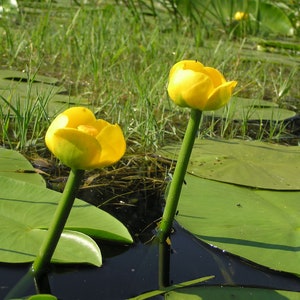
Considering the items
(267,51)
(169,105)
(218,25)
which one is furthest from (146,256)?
(218,25)

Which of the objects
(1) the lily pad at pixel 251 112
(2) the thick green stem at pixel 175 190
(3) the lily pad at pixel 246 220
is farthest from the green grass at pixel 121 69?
(2) the thick green stem at pixel 175 190

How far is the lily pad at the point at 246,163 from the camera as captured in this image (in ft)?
4.58

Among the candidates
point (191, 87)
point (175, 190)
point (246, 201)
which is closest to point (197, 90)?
point (191, 87)

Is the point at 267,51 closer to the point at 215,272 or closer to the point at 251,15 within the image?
the point at 251,15

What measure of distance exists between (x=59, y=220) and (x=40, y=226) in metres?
0.20

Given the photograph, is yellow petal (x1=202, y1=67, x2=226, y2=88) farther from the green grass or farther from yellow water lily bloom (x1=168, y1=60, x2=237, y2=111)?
the green grass

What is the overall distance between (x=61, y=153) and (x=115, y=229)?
295 mm

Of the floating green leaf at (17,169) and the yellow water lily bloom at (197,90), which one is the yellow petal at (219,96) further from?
the floating green leaf at (17,169)

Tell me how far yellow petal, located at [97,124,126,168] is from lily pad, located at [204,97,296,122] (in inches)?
45.4

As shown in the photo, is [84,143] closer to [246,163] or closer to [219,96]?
[219,96]

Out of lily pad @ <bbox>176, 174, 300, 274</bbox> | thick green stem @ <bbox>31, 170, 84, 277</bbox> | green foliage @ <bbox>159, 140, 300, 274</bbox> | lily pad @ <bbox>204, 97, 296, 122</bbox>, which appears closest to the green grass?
lily pad @ <bbox>204, 97, 296, 122</bbox>

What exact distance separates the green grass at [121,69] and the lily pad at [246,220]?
399mm

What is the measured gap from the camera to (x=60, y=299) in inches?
34.3

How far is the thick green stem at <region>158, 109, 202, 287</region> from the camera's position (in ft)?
3.26
